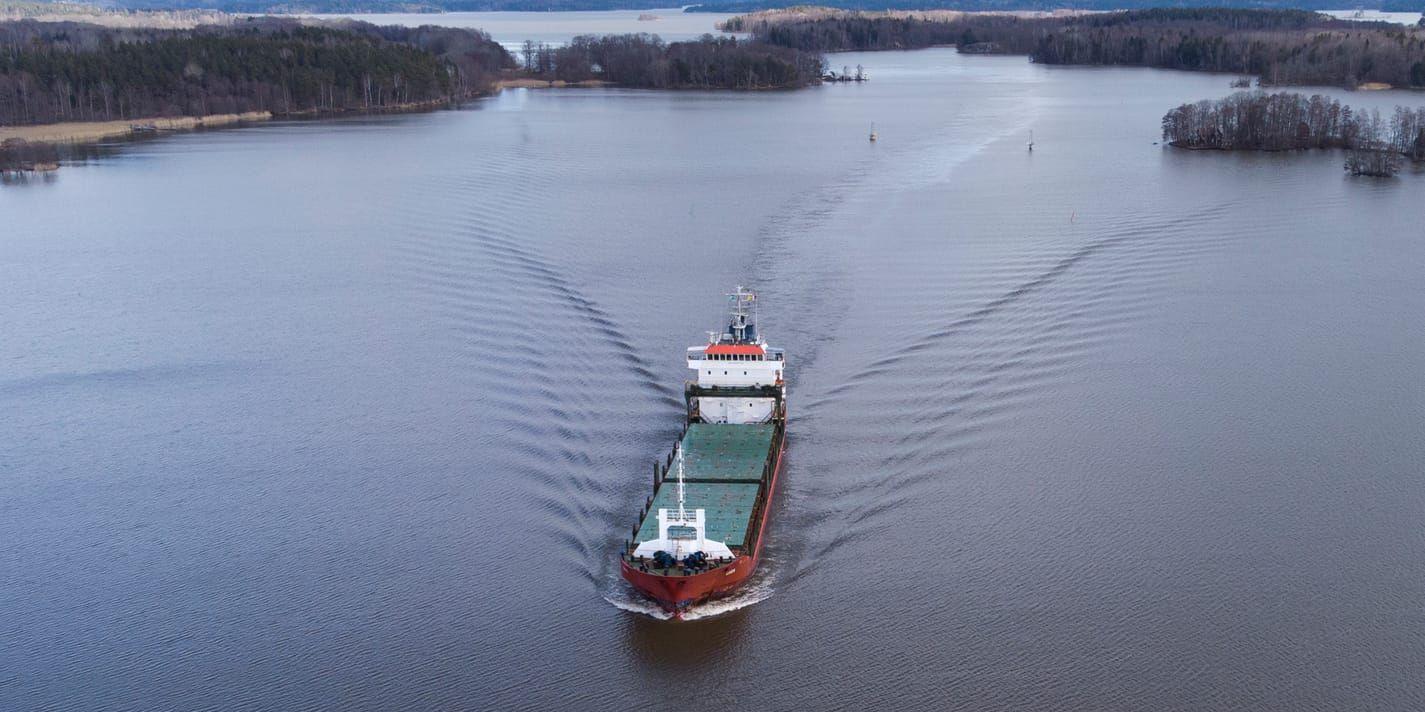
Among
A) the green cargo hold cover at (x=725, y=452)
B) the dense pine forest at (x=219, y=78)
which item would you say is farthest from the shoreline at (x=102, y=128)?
the green cargo hold cover at (x=725, y=452)

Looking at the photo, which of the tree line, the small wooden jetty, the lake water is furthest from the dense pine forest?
the lake water

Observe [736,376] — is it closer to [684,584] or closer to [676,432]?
[676,432]

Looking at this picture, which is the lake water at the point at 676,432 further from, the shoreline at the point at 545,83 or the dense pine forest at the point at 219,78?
the shoreline at the point at 545,83

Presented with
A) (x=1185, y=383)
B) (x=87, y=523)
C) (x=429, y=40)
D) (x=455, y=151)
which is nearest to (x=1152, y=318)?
(x=1185, y=383)

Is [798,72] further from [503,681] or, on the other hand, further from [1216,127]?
[503,681]

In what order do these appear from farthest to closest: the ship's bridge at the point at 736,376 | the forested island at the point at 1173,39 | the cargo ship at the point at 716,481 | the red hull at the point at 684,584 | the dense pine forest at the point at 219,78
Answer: the forested island at the point at 1173,39 < the dense pine forest at the point at 219,78 < the ship's bridge at the point at 736,376 < the cargo ship at the point at 716,481 < the red hull at the point at 684,584
